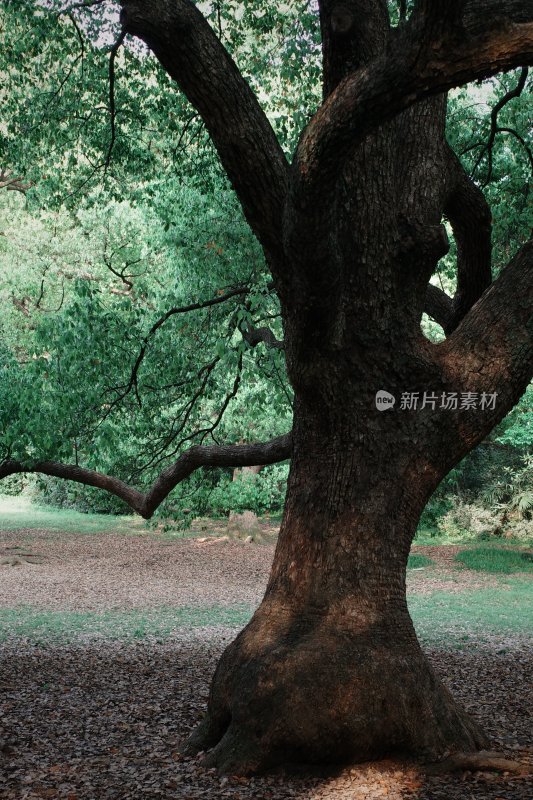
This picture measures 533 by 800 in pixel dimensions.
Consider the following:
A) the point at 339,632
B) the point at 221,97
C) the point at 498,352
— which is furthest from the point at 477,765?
the point at 221,97

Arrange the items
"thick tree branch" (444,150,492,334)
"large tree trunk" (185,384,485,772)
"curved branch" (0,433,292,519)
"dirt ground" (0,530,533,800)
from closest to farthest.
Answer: "dirt ground" (0,530,533,800)
"large tree trunk" (185,384,485,772)
"thick tree branch" (444,150,492,334)
"curved branch" (0,433,292,519)

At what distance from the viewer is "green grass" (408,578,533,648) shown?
31.0ft

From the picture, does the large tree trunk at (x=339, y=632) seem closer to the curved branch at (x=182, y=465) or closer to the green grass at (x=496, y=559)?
the curved branch at (x=182, y=465)

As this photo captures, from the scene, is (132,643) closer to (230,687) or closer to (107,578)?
(230,687)

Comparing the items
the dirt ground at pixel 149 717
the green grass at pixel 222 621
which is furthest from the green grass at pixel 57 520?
the green grass at pixel 222 621

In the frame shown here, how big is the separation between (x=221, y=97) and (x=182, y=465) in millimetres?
3321

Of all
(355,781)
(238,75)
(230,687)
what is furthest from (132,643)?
(238,75)

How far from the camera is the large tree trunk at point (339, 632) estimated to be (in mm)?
4145

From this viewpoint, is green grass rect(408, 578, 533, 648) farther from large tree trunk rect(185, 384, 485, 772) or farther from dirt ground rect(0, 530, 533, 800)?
large tree trunk rect(185, 384, 485, 772)

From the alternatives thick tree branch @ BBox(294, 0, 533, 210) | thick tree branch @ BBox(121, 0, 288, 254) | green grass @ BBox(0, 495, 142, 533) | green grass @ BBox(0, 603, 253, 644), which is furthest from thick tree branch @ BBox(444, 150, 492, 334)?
green grass @ BBox(0, 495, 142, 533)

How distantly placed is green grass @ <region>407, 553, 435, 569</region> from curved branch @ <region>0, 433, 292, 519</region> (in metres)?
10.9

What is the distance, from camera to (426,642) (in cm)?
880

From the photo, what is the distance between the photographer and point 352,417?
443 cm

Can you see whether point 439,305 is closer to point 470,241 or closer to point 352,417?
point 470,241
